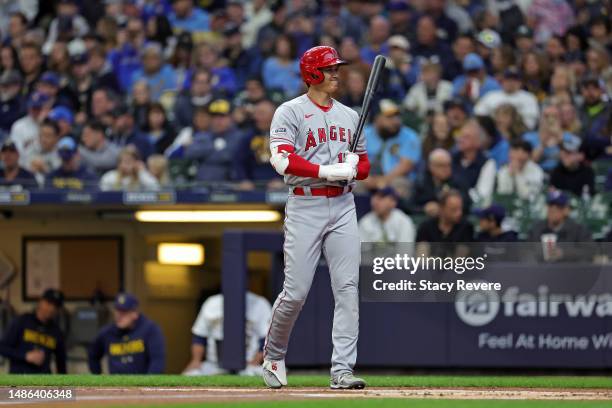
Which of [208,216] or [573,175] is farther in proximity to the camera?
[208,216]

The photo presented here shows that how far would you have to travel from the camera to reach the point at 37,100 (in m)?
15.0

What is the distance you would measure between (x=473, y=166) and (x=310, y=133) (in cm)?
558

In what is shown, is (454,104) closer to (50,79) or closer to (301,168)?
(50,79)

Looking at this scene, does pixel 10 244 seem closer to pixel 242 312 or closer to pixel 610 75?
pixel 242 312

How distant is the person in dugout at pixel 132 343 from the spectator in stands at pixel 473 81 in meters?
4.41

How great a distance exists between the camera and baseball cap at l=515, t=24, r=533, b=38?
576 inches

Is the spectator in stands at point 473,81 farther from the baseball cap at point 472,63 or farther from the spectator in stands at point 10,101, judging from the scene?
the spectator in stands at point 10,101

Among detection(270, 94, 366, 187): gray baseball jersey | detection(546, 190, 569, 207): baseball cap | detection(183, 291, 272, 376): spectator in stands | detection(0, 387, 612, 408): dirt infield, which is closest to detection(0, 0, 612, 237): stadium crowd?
detection(546, 190, 569, 207): baseball cap

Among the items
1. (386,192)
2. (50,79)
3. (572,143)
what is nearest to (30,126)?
(50,79)

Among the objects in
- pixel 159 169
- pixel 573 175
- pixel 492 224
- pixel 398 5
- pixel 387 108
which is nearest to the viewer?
pixel 492 224

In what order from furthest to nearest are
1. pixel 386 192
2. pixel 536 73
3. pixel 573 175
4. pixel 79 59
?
1. pixel 79 59
2. pixel 536 73
3. pixel 573 175
4. pixel 386 192

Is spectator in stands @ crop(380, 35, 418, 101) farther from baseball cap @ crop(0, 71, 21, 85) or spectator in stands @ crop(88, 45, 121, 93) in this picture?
baseball cap @ crop(0, 71, 21, 85)

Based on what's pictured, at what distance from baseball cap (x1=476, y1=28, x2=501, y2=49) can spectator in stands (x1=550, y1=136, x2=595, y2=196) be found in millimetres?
2634

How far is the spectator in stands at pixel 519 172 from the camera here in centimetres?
1225
